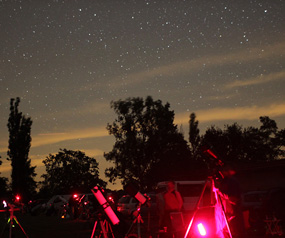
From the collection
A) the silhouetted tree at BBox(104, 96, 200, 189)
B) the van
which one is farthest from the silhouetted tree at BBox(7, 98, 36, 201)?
the van

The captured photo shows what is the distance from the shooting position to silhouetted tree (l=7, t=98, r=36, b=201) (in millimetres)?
61219

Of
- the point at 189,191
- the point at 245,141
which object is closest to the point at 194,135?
the point at 245,141

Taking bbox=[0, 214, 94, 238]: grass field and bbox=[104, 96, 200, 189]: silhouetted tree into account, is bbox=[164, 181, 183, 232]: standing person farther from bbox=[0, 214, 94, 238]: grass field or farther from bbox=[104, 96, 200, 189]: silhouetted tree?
bbox=[104, 96, 200, 189]: silhouetted tree

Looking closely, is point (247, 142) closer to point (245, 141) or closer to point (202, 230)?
point (245, 141)

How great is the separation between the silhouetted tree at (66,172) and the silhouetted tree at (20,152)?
Answer: 21.7 m

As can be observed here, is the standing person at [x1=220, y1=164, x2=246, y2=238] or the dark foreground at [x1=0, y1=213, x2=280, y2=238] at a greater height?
the standing person at [x1=220, y1=164, x2=246, y2=238]

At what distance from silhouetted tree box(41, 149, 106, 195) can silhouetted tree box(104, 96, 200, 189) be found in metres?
22.6

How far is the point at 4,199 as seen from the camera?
12305mm

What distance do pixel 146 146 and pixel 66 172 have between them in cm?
2779

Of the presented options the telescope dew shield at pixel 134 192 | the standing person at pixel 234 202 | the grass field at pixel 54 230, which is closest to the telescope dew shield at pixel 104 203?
the telescope dew shield at pixel 134 192

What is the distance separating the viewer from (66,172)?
291 ft

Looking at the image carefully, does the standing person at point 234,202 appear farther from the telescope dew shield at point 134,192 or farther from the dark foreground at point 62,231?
the dark foreground at point 62,231

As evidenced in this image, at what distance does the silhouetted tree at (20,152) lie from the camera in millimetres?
61219

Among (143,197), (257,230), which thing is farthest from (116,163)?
(143,197)
